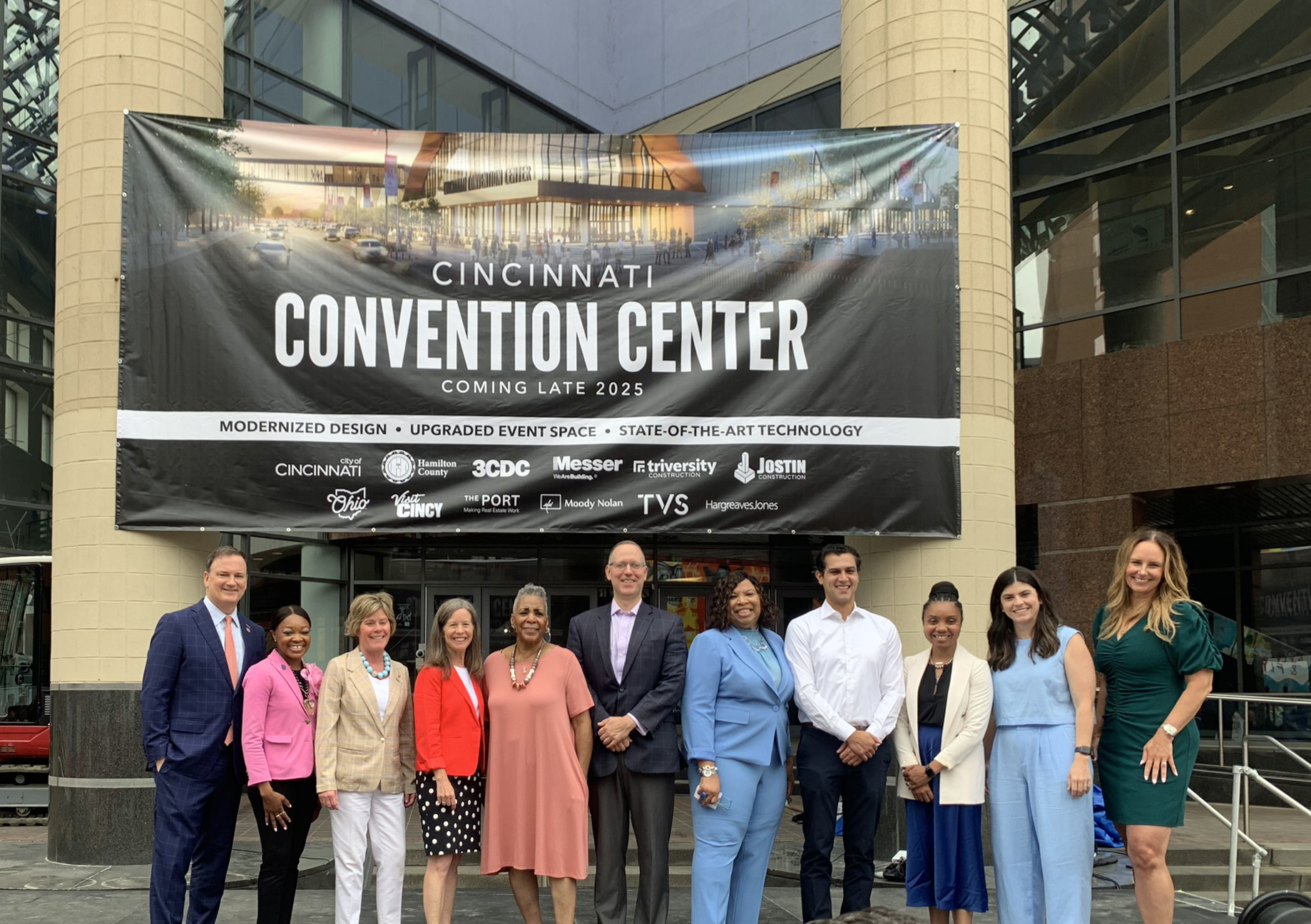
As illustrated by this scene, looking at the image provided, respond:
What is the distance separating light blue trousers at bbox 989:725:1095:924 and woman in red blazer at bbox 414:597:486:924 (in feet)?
8.22

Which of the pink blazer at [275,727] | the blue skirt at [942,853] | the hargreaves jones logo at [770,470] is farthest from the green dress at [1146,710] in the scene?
the pink blazer at [275,727]

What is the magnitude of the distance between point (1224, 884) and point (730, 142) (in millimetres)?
6165

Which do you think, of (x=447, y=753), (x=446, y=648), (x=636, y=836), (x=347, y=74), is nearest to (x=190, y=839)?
(x=447, y=753)

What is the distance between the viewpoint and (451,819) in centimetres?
629

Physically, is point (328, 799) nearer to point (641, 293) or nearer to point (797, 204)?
point (641, 293)

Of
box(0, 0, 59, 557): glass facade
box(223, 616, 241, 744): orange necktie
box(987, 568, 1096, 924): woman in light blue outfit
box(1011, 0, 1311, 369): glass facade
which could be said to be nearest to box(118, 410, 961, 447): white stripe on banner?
box(223, 616, 241, 744): orange necktie

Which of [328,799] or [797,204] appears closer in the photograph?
[328,799]

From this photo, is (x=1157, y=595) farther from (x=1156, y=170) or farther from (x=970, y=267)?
(x=1156, y=170)

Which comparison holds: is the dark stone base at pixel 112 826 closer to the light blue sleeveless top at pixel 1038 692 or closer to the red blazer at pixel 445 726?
the red blazer at pixel 445 726

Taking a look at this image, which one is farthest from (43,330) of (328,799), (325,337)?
(328,799)

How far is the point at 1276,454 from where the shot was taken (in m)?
Result: 12.2

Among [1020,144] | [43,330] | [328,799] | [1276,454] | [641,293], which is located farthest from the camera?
[43,330]

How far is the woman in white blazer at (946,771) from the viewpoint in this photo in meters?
6.11

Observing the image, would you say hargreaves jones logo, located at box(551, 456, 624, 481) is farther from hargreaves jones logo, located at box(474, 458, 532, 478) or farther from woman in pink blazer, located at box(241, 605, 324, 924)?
woman in pink blazer, located at box(241, 605, 324, 924)
